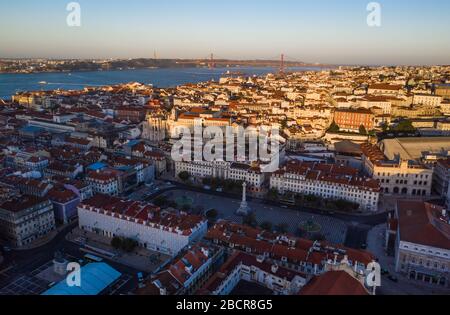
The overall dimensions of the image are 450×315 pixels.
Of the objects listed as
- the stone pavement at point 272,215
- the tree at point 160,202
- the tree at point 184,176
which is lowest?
the stone pavement at point 272,215

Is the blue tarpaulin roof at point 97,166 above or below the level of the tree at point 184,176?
above

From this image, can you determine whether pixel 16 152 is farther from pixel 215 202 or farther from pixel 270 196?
pixel 270 196

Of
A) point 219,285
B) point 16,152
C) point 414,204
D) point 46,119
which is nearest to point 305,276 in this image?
point 219,285

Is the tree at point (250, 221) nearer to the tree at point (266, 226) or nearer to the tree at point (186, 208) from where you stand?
the tree at point (266, 226)

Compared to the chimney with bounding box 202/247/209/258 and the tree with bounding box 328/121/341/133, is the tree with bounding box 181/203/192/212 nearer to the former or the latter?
the chimney with bounding box 202/247/209/258

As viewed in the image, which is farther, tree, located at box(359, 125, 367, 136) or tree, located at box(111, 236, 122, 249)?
tree, located at box(359, 125, 367, 136)

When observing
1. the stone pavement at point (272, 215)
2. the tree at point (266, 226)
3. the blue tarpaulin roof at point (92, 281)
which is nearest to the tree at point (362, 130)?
the stone pavement at point (272, 215)

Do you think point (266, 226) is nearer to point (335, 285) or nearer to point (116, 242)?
point (116, 242)

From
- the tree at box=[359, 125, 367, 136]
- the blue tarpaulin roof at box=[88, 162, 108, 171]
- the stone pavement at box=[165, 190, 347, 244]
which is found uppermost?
the tree at box=[359, 125, 367, 136]

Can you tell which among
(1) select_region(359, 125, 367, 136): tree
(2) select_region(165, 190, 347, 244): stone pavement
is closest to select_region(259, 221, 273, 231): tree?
(2) select_region(165, 190, 347, 244): stone pavement
